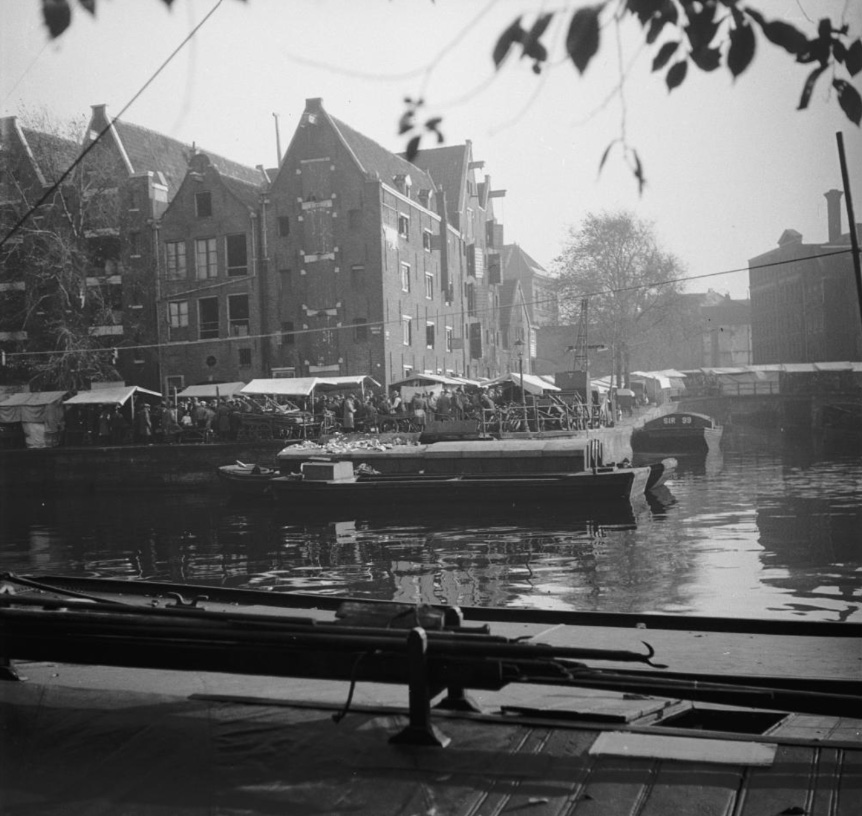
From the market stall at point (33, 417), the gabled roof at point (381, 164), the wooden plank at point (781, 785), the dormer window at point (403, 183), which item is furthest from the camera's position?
the market stall at point (33, 417)

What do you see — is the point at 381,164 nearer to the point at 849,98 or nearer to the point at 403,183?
the point at 403,183

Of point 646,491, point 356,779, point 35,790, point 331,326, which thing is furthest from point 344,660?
point 646,491

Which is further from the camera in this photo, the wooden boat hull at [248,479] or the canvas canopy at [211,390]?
the wooden boat hull at [248,479]

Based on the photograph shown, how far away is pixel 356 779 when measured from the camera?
1.88 m

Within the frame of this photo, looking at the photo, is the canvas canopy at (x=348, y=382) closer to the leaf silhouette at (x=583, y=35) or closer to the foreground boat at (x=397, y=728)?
the foreground boat at (x=397, y=728)

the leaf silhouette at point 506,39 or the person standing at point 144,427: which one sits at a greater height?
the leaf silhouette at point 506,39

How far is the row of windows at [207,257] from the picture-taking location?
7465mm

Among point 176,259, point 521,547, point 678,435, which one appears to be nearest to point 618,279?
point 176,259

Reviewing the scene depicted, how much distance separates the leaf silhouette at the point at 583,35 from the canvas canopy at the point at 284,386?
6143mm

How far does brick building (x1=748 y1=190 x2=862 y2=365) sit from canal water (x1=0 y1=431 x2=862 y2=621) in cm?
127

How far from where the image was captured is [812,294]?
14.6ft

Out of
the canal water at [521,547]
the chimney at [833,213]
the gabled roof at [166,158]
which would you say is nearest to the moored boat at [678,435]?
the canal water at [521,547]

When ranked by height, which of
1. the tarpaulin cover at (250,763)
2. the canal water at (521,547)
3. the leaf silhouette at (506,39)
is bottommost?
the canal water at (521,547)

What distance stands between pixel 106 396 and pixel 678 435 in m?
13.3
